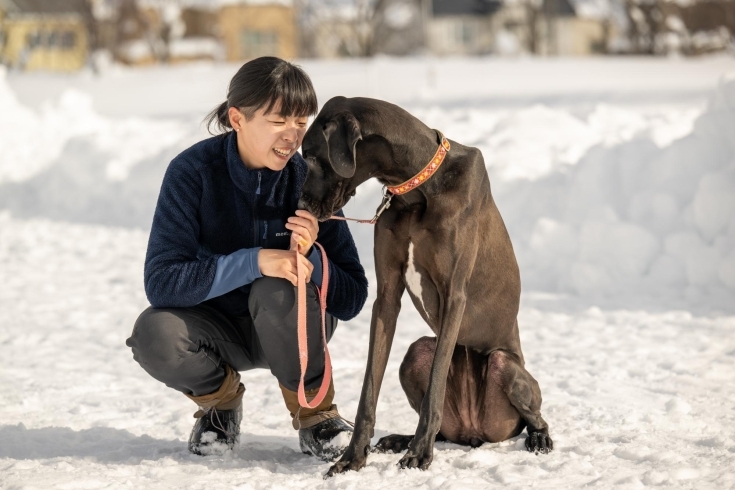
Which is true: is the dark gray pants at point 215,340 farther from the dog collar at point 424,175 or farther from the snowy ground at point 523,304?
the dog collar at point 424,175

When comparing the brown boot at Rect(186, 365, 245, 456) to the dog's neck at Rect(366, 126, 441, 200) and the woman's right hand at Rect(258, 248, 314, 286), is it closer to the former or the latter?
the woman's right hand at Rect(258, 248, 314, 286)

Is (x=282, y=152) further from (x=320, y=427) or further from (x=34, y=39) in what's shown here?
(x=34, y=39)

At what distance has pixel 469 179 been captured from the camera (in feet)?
9.91

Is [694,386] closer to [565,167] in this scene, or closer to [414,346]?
[414,346]

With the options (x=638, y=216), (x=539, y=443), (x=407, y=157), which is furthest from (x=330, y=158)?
(x=638, y=216)

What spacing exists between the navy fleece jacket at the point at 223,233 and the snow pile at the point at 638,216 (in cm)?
291

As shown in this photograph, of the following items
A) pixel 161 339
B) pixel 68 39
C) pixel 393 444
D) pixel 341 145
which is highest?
pixel 68 39

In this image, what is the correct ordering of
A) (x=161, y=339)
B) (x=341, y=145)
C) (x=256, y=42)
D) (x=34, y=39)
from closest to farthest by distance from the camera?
1. (x=341, y=145)
2. (x=161, y=339)
3. (x=256, y=42)
4. (x=34, y=39)

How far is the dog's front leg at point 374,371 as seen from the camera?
3.04 m

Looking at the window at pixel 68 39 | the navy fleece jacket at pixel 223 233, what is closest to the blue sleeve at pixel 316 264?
the navy fleece jacket at pixel 223 233

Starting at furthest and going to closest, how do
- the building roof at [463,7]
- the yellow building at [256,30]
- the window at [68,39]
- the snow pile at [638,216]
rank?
the building roof at [463,7] → the window at [68,39] → the yellow building at [256,30] → the snow pile at [638,216]

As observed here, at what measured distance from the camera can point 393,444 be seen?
10.9 feet

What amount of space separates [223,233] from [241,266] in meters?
0.25

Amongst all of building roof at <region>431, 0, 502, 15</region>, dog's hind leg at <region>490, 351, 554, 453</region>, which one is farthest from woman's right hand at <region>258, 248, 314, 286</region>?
building roof at <region>431, 0, 502, 15</region>
